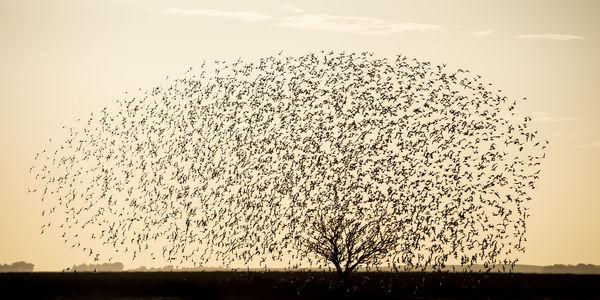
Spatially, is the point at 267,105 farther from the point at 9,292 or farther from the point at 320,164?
the point at 9,292

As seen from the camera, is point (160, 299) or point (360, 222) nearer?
point (160, 299)

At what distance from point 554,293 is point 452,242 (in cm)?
3511

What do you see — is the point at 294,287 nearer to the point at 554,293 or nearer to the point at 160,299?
the point at 160,299

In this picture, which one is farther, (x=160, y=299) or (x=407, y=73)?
(x=160, y=299)

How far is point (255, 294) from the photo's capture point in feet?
224

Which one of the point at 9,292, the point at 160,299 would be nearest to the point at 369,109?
the point at 160,299

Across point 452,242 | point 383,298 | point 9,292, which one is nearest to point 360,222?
point 383,298

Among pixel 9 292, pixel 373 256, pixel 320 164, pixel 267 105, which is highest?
pixel 267 105

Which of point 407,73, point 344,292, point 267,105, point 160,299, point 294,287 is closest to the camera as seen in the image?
point 407,73

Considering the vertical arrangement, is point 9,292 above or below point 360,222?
below

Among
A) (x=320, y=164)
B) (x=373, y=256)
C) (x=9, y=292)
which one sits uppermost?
(x=320, y=164)

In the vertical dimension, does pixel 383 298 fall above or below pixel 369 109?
below

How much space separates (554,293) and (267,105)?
41.0 metres

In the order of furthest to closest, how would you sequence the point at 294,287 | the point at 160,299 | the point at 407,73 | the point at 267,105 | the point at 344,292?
the point at 294,287 < the point at 344,292 < the point at 160,299 < the point at 267,105 < the point at 407,73
